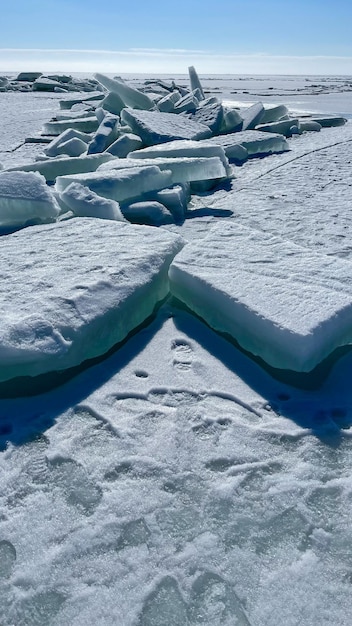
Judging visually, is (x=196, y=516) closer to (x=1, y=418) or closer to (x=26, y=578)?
(x=26, y=578)

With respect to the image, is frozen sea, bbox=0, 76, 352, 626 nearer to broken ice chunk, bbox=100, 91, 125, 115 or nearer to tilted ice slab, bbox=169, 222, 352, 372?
tilted ice slab, bbox=169, 222, 352, 372

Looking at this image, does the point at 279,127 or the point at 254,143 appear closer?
the point at 254,143

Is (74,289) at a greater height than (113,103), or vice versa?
(113,103)

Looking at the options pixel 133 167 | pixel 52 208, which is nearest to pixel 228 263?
pixel 52 208

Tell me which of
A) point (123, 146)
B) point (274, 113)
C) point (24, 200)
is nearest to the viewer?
point (24, 200)

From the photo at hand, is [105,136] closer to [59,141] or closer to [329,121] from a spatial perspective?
[59,141]

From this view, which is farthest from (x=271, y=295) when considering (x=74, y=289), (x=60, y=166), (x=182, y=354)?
(x=60, y=166)

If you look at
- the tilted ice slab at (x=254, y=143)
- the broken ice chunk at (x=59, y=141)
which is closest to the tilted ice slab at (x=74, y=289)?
the broken ice chunk at (x=59, y=141)
